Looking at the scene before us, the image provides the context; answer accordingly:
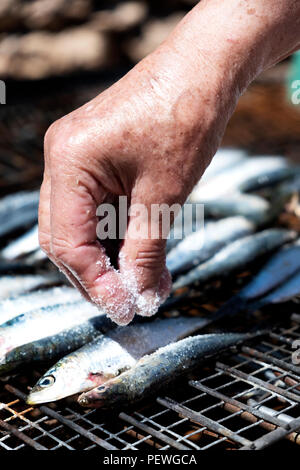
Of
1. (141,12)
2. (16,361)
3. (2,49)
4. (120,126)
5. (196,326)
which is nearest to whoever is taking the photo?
(120,126)

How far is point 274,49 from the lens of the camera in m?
1.97

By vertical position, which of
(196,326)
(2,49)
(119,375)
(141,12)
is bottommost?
(119,375)

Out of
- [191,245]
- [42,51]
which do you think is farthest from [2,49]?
[191,245]

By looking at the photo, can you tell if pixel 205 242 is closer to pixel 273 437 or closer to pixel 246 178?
pixel 246 178

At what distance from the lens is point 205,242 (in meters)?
3.36

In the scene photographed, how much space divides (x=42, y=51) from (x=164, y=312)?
15.2 ft

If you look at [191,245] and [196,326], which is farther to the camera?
[191,245]

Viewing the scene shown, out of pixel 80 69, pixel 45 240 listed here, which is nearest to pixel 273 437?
pixel 45 240

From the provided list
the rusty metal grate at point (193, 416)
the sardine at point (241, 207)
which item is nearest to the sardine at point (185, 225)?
the sardine at point (241, 207)

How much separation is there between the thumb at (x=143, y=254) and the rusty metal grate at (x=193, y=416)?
38cm

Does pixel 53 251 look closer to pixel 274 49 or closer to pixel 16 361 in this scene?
pixel 16 361

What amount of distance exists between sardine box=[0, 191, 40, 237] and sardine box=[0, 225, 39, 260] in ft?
0.56

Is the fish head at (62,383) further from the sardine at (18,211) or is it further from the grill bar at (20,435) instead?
the sardine at (18,211)

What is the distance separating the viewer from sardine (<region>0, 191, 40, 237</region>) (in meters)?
3.62
